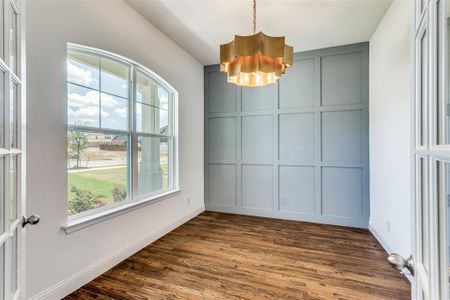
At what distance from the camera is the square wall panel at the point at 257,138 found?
3.99m

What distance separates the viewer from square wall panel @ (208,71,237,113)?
13.9 feet

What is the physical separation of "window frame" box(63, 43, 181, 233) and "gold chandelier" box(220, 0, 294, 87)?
1337 millimetres

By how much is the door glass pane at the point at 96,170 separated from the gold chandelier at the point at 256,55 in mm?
1539

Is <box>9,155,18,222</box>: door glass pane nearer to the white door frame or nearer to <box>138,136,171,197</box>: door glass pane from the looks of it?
the white door frame

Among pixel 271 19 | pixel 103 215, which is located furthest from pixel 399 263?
pixel 271 19

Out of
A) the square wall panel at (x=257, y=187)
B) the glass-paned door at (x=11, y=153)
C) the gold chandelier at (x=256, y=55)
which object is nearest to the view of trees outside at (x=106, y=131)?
the glass-paned door at (x=11, y=153)

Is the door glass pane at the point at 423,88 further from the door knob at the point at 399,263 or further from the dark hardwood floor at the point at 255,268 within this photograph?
the dark hardwood floor at the point at 255,268

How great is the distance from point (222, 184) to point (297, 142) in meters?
1.62

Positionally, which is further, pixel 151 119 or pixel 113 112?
pixel 151 119

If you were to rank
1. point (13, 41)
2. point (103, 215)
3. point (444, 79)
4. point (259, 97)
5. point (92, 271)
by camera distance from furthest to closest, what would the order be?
point (259, 97) → point (103, 215) → point (92, 271) → point (13, 41) → point (444, 79)

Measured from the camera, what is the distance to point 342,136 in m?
3.56

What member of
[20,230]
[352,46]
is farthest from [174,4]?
[352,46]

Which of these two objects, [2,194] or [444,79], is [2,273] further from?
[444,79]

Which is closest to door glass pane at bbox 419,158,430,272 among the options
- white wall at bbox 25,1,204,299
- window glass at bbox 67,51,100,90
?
white wall at bbox 25,1,204,299
